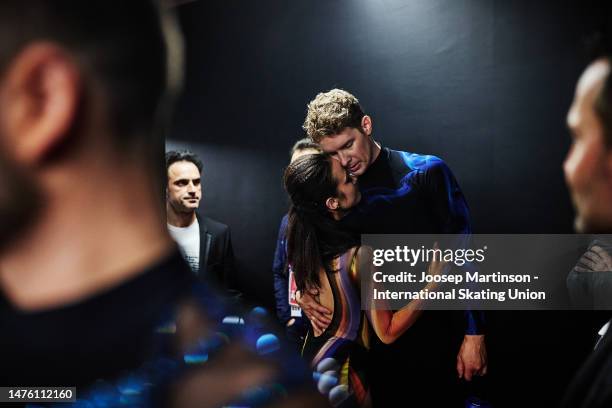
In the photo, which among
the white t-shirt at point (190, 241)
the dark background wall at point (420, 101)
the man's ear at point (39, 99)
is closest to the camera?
the man's ear at point (39, 99)

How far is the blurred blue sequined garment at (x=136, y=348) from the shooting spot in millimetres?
517

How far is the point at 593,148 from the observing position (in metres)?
0.78

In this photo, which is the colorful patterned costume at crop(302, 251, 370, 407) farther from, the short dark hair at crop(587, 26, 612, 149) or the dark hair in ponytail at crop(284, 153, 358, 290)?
the short dark hair at crop(587, 26, 612, 149)

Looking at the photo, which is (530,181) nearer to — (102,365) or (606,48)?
(606,48)

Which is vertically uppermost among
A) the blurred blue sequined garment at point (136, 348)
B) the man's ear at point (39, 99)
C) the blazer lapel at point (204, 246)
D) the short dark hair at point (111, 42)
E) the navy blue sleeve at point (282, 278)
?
the blazer lapel at point (204, 246)

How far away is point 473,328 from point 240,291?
1.39 m

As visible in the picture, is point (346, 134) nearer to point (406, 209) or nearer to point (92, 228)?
point (406, 209)

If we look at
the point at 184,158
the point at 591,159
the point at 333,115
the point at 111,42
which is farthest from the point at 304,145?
the point at 111,42

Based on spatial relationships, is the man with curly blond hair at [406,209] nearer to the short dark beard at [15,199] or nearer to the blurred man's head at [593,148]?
the blurred man's head at [593,148]

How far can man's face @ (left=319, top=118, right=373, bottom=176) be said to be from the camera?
2824 mm

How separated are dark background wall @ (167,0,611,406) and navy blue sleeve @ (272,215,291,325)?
0.13 metres

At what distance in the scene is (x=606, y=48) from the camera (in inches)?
30.2

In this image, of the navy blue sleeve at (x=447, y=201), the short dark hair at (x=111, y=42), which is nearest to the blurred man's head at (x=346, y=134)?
the navy blue sleeve at (x=447, y=201)

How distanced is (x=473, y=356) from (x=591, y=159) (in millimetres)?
2101
